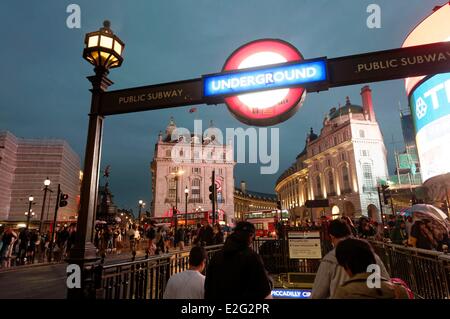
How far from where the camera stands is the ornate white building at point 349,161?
5291 centimetres

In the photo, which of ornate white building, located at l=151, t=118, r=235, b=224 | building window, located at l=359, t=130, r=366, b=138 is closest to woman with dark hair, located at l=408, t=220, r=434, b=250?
building window, located at l=359, t=130, r=366, b=138

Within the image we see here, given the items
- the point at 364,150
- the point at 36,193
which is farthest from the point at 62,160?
the point at 364,150

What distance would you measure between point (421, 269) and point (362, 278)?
506cm

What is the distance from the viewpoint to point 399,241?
9.96 metres

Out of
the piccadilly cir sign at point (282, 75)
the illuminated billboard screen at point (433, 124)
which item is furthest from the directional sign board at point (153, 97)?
the illuminated billboard screen at point (433, 124)

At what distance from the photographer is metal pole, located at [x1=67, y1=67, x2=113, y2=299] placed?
3.47m

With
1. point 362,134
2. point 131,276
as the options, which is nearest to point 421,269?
point 131,276

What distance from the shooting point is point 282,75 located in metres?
3.62

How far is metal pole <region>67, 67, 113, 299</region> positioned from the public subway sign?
188 cm

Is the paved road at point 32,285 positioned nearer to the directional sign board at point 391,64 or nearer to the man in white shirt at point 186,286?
the man in white shirt at point 186,286

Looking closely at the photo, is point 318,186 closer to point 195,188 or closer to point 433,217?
point 195,188

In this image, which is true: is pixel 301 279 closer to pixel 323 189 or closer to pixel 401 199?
pixel 401 199

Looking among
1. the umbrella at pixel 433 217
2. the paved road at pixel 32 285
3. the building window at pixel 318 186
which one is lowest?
the paved road at pixel 32 285

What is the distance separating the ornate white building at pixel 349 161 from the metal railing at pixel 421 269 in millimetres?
42194
